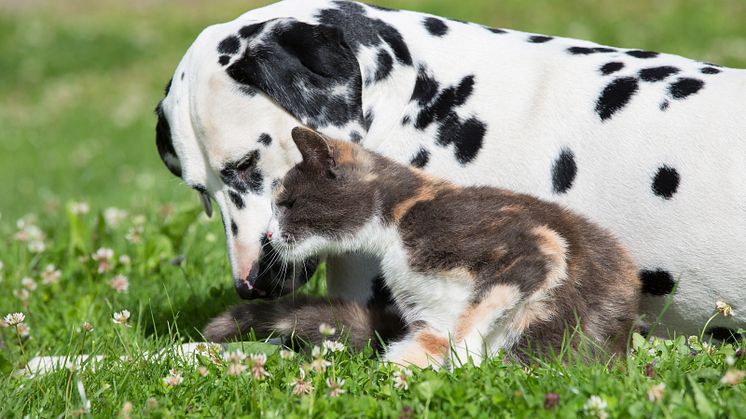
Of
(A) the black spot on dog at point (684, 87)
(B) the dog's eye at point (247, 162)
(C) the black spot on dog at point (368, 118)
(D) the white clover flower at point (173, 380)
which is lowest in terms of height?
(D) the white clover flower at point (173, 380)

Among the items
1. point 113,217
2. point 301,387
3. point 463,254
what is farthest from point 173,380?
point 113,217

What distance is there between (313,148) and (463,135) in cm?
76

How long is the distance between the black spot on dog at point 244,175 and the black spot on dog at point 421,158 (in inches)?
29.4

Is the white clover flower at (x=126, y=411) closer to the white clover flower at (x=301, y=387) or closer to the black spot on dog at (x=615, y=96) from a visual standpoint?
the white clover flower at (x=301, y=387)

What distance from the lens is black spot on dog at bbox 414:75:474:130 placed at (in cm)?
462

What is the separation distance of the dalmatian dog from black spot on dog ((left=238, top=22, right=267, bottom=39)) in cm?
1

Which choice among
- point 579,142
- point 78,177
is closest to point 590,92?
point 579,142

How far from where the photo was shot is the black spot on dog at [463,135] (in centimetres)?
452

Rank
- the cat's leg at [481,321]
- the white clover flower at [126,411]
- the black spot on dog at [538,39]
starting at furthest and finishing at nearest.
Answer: the black spot on dog at [538,39]
the cat's leg at [481,321]
the white clover flower at [126,411]

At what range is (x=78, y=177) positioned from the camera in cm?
1270

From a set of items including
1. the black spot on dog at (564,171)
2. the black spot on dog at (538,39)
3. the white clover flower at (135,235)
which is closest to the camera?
the black spot on dog at (564,171)

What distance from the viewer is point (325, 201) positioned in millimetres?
4371

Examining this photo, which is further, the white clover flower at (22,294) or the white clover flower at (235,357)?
the white clover flower at (22,294)

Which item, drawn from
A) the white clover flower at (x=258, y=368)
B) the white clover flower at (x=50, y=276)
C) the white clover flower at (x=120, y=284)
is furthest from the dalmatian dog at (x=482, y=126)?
the white clover flower at (x=50, y=276)
